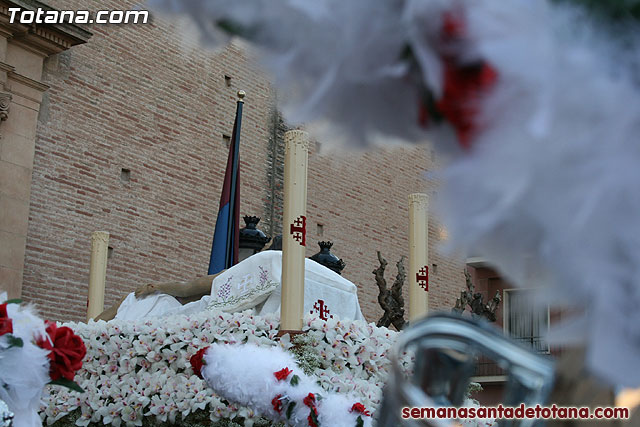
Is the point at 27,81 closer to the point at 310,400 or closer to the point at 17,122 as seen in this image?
the point at 17,122

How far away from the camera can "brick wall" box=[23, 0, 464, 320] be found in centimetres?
934

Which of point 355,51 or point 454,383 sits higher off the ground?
point 355,51

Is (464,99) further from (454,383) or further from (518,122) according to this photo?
(454,383)

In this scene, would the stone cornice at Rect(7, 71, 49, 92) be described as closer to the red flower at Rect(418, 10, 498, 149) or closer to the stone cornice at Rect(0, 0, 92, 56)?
the stone cornice at Rect(0, 0, 92, 56)

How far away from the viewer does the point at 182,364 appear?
14.7ft

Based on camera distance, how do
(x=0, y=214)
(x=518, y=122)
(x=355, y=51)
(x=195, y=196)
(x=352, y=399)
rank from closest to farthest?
(x=518, y=122)
(x=355, y=51)
(x=352, y=399)
(x=0, y=214)
(x=195, y=196)

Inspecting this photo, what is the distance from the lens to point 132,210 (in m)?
10.2

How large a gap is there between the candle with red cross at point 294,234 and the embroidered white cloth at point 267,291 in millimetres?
567

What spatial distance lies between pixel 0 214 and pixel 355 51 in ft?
27.3

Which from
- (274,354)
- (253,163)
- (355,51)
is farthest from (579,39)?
(253,163)

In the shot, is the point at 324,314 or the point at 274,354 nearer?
the point at 274,354

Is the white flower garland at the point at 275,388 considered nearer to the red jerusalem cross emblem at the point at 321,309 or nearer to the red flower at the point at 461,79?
the red jerusalem cross emblem at the point at 321,309

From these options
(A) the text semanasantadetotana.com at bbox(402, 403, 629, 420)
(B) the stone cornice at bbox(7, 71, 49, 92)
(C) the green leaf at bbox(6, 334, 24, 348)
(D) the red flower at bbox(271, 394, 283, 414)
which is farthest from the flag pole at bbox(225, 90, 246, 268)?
(A) the text semanasantadetotana.com at bbox(402, 403, 629, 420)

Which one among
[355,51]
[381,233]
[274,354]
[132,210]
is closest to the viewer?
[355,51]
